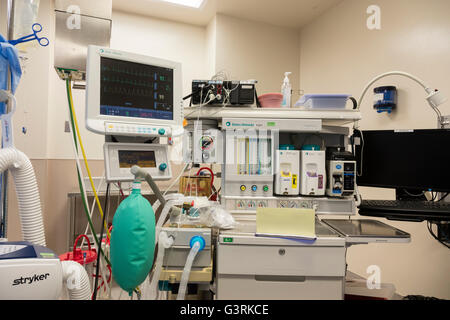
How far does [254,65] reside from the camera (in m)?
3.43

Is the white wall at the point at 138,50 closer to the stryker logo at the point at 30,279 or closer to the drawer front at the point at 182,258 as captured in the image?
the drawer front at the point at 182,258

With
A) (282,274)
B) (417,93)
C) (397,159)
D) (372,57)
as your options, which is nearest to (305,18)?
(372,57)

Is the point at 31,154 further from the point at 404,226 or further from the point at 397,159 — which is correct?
the point at 404,226

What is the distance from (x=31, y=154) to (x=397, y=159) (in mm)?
3082

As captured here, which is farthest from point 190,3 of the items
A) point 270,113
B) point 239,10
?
point 270,113

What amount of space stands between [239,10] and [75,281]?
3.25m

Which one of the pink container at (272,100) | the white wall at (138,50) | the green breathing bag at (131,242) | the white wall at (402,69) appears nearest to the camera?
the green breathing bag at (131,242)

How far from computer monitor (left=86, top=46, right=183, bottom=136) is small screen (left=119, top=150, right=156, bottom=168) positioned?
0.09 meters

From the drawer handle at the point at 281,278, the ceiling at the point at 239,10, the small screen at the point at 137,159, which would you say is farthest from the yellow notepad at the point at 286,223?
the ceiling at the point at 239,10

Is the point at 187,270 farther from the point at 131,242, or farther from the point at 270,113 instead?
the point at 270,113

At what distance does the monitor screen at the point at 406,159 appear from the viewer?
142cm

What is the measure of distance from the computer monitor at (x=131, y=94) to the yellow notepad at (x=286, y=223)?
0.52m

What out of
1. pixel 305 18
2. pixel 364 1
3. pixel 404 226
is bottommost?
pixel 404 226

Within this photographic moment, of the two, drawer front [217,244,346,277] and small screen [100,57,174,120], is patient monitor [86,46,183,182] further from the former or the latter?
drawer front [217,244,346,277]
